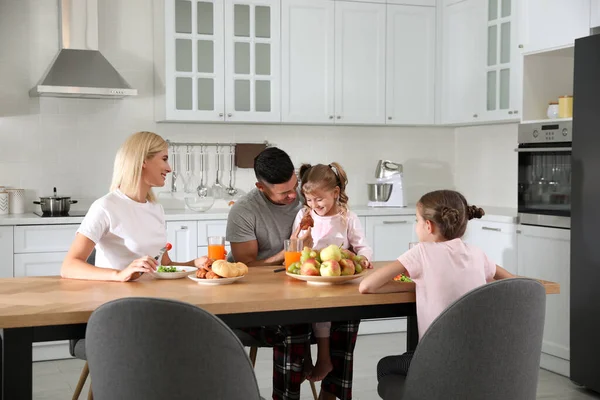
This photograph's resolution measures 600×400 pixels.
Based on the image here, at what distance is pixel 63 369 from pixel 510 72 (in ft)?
10.9

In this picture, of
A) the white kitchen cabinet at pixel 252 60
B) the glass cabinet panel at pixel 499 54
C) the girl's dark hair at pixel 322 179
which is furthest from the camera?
the white kitchen cabinet at pixel 252 60

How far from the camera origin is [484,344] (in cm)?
215

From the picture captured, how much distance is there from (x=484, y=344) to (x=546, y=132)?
8.30 feet

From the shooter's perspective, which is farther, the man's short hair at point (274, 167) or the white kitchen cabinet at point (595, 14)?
the white kitchen cabinet at point (595, 14)

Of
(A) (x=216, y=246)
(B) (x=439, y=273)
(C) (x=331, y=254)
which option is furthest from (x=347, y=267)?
(A) (x=216, y=246)

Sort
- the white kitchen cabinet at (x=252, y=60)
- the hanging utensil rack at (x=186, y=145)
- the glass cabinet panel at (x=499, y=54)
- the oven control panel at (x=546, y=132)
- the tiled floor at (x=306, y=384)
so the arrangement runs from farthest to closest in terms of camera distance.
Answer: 1. the hanging utensil rack at (x=186, y=145)
2. the white kitchen cabinet at (x=252, y=60)
3. the glass cabinet panel at (x=499, y=54)
4. the oven control panel at (x=546, y=132)
5. the tiled floor at (x=306, y=384)

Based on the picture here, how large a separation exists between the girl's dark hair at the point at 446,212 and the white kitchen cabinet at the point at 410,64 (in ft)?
10.4

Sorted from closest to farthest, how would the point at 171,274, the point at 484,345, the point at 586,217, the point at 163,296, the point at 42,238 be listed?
1. the point at 484,345
2. the point at 163,296
3. the point at 171,274
4. the point at 586,217
5. the point at 42,238

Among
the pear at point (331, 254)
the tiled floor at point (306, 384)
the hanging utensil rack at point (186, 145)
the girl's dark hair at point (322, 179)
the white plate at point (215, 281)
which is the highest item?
the hanging utensil rack at point (186, 145)

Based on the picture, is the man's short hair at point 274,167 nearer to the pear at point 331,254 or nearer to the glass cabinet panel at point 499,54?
the pear at point 331,254

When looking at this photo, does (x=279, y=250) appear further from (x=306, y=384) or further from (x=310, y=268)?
(x=306, y=384)

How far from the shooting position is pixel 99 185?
5277 millimetres

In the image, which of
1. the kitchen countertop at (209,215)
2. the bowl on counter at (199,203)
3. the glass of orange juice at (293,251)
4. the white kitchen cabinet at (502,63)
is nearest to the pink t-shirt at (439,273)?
the glass of orange juice at (293,251)

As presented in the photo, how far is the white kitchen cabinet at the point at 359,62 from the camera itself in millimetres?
5488
